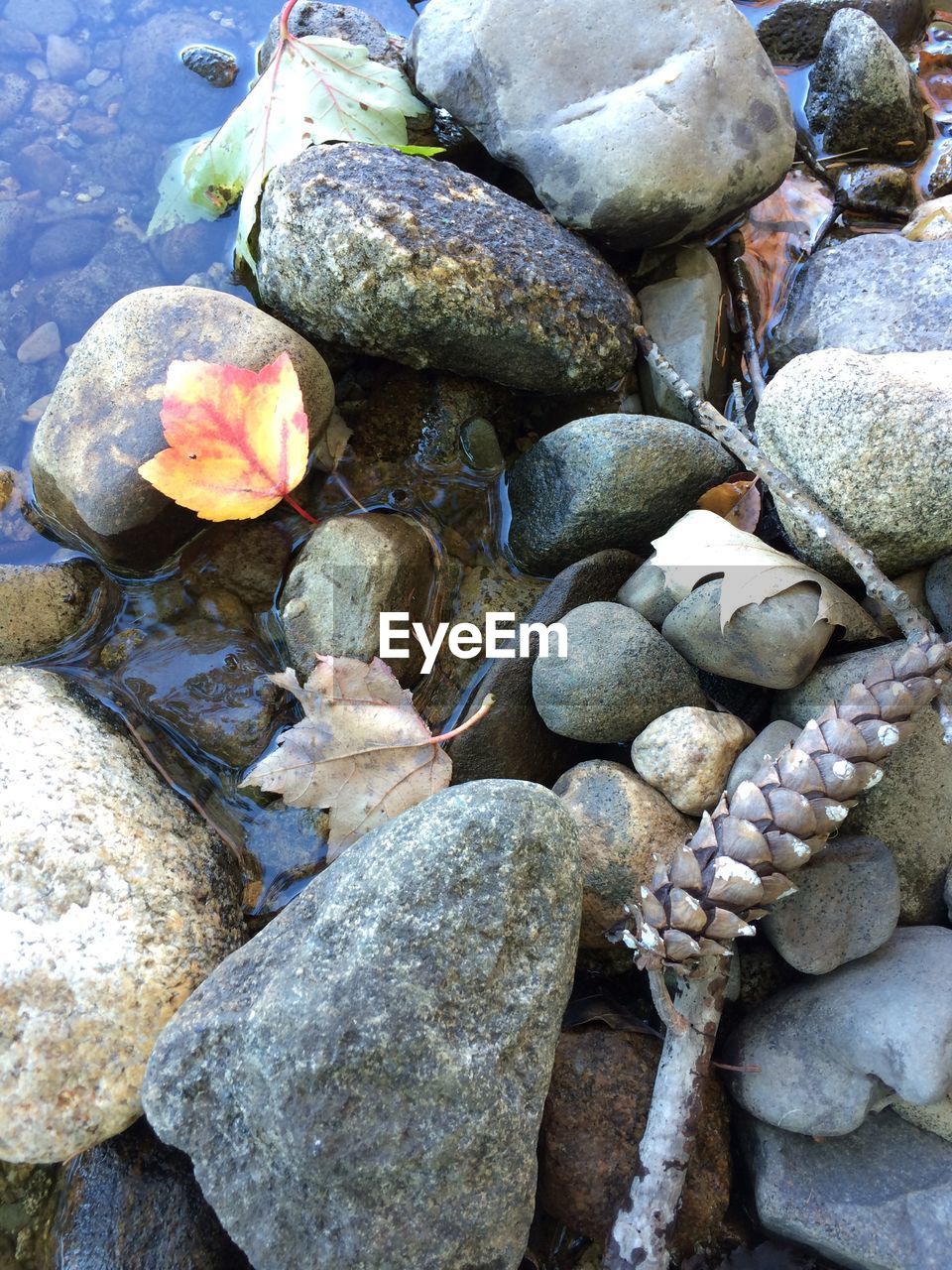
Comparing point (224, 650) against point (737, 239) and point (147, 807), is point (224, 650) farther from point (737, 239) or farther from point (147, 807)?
point (737, 239)

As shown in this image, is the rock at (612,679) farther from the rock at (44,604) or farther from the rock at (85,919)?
the rock at (44,604)

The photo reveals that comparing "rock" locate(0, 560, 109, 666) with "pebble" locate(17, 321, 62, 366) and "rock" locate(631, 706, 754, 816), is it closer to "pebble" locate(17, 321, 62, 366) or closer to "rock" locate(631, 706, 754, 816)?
"pebble" locate(17, 321, 62, 366)

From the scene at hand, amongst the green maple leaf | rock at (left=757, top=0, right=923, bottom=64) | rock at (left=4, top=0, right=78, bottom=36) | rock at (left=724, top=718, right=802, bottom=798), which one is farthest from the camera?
rock at (left=4, top=0, right=78, bottom=36)

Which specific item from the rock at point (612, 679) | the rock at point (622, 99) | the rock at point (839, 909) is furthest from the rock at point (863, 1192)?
the rock at point (622, 99)

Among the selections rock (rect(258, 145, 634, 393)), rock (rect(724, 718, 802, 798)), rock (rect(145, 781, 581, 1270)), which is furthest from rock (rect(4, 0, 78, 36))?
rock (rect(724, 718, 802, 798))

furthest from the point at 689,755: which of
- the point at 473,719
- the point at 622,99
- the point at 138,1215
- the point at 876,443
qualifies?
the point at 622,99

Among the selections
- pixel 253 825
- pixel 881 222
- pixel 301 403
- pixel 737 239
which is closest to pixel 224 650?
pixel 253 825

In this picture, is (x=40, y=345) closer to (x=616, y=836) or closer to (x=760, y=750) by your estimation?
(x=616, y=836)
